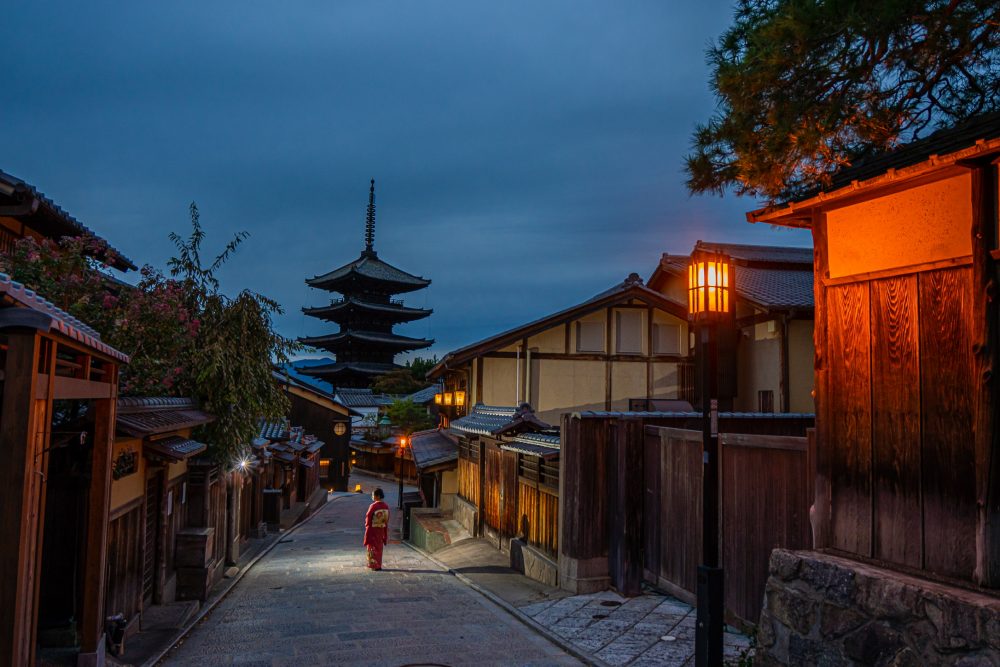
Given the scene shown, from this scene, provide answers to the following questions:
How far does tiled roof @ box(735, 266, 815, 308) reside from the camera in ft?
70.2

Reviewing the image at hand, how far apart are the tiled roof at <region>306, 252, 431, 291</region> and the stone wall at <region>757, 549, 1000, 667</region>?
56.2 m

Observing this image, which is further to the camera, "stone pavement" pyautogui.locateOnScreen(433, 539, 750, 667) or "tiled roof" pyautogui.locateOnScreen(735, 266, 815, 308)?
"tiled roof" pyautogui.locateOnScreen(735, 266, 815, 308)

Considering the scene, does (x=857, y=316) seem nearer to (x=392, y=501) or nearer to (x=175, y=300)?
(x=175, y=300)

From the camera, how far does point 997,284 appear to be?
196 inches

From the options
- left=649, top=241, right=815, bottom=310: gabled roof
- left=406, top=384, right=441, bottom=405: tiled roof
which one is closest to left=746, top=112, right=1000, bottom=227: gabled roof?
left=649, top=241, right=815, bottom=310: gabled roof

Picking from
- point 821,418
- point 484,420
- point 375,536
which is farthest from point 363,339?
point 821,418

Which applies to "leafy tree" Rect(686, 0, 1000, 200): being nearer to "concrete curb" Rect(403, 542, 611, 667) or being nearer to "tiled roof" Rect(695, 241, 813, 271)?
"concrete curb" Rect(403, 542, 611, 667)

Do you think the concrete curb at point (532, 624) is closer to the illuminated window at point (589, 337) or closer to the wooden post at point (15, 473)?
the wooden post at point (15, 473)

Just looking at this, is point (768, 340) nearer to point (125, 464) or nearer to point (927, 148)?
point (927, 148)

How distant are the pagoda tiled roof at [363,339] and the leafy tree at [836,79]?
54.8m

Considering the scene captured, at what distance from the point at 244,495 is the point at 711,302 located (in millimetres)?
17021

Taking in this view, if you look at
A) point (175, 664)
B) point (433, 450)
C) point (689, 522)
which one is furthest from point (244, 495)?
point (689, 522)

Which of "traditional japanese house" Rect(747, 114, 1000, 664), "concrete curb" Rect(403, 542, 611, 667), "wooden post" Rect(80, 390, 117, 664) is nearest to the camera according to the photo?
"traditional japanese house" Rect(747, 114, 1000, 664)

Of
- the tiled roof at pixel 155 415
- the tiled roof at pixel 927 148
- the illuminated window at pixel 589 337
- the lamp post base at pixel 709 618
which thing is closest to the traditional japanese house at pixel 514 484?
the illuminated window at pixel 589 337
